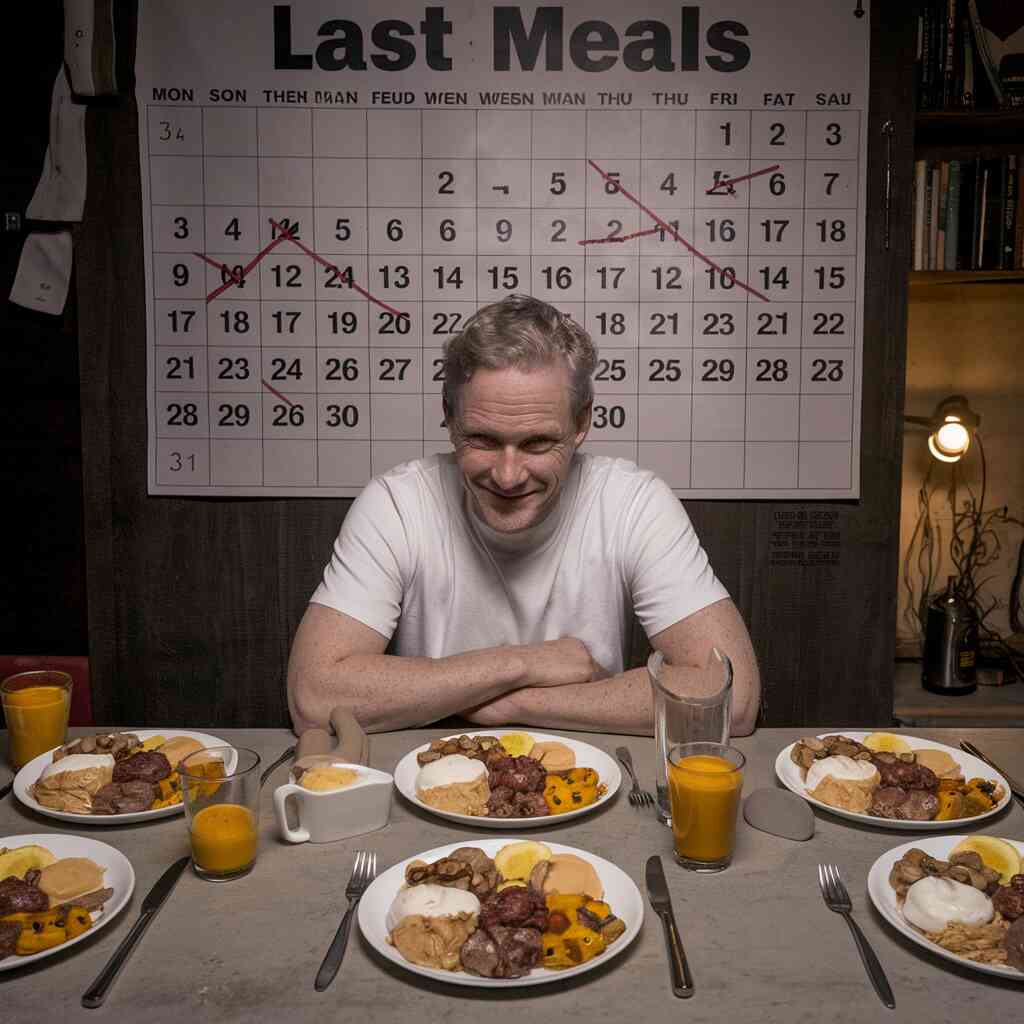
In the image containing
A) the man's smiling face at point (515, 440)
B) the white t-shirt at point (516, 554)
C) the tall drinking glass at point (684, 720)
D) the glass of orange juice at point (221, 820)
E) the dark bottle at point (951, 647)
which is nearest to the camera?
the glass of orange juice at point (221, 820)

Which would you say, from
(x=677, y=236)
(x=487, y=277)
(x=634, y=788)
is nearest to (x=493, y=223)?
(x=487, y=277)

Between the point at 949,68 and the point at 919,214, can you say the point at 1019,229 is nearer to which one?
the point at 919,214

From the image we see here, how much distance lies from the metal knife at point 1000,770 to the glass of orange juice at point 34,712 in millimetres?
1274

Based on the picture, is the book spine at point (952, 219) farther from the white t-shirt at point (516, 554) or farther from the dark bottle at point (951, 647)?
the white t-shirt at point (516, 554)

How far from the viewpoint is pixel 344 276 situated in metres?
2.36

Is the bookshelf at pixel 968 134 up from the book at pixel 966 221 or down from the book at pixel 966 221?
up

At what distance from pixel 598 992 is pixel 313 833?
41cm

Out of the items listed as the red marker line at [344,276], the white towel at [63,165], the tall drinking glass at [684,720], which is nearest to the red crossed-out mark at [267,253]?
the red marker line at [344,276]

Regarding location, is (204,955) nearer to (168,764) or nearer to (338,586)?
(168,764)

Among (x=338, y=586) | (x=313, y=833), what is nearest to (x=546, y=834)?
(x=313, y=833)

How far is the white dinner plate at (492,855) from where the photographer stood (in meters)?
0.85

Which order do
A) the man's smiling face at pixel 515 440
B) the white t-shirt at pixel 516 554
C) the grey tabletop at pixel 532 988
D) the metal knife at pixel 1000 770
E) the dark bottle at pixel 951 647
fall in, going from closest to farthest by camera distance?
the grey tabletop at pixel 532 988, the metal knife at pixel 1000 770, the man's smiling face at pixel 515 440, the white t-shirt at pixel 516 554, the dark bottle at pixel 951 647

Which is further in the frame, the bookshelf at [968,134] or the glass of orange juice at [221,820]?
the bookshelf at [968,134]

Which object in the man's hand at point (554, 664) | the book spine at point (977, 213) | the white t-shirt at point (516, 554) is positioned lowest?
the man's hand at point (554, 664)
